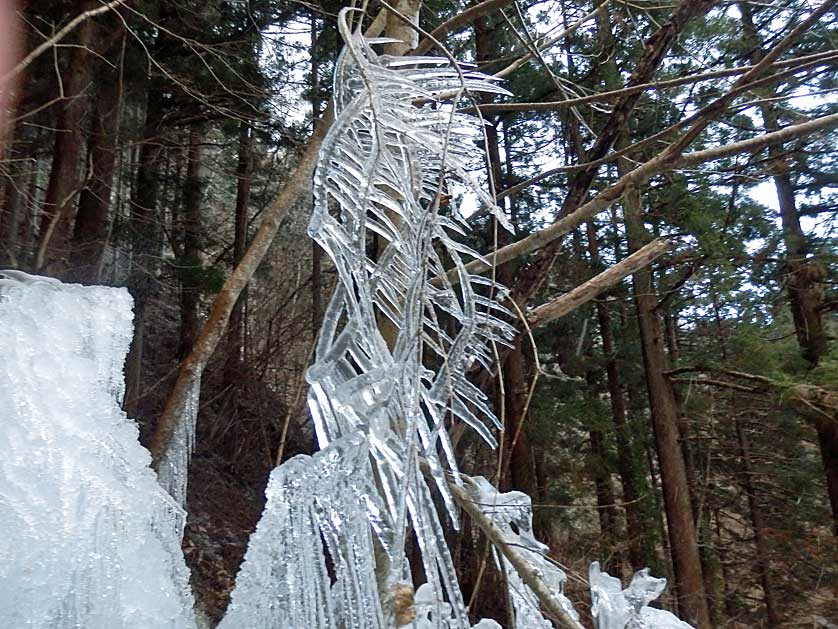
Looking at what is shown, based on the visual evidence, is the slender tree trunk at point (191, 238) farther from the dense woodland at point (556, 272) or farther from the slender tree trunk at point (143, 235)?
the slender tree trunk at point (143, 235)

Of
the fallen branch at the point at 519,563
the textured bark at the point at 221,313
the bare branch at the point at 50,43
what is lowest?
the fallen branch at the point at 519,563

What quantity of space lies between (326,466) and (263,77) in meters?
4.30

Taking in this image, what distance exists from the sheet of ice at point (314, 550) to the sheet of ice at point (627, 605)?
0.73m

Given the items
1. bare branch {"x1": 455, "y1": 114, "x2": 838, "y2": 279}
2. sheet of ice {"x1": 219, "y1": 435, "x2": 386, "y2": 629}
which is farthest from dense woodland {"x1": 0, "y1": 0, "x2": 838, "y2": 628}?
sheet of ice {"x1": 219, "y1": 435, "x2": 386, "y2": 629}

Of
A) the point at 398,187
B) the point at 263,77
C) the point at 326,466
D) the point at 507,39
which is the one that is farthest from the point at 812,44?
the point at 326,466

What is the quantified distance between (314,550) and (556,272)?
476cm

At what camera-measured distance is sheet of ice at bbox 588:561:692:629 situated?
4.31 ft

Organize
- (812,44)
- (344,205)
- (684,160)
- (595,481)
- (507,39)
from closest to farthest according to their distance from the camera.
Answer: (344,205)
(684,160)
(812,44)
(507,39)
(595,481)

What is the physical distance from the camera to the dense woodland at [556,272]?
390 cm

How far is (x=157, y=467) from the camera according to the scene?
1564 millimetres

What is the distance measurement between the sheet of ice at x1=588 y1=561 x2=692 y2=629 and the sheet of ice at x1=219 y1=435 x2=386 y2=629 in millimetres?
726

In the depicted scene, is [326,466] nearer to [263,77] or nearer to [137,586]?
[137,586]

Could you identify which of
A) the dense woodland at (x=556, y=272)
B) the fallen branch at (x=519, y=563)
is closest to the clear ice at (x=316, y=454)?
the fallen branch at (x=519, y=563)

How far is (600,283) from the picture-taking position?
6.40ft
